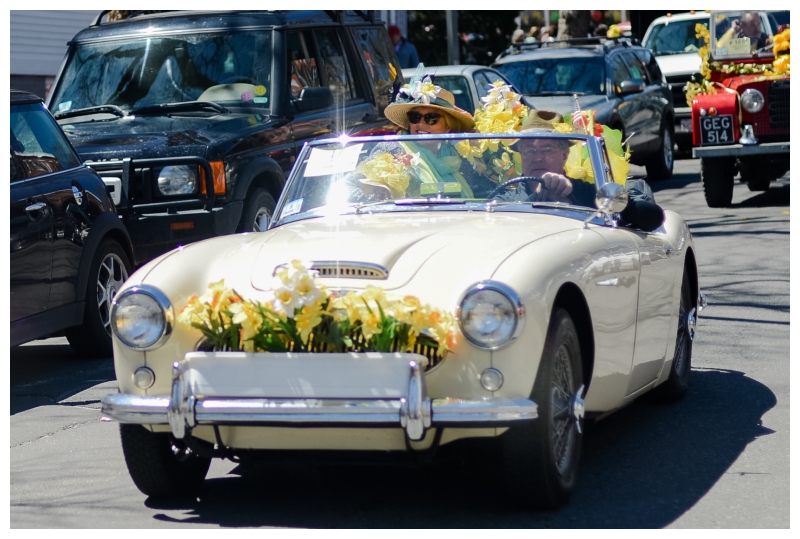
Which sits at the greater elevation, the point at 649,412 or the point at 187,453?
the point at 187,453

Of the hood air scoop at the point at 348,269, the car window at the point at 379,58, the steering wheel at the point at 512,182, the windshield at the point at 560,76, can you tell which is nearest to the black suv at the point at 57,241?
the steering wheel at the point at 512,182

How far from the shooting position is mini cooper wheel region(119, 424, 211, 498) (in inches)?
185

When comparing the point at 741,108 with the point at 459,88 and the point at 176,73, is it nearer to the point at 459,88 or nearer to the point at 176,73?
the point at 459,88

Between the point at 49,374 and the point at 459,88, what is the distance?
873 cm

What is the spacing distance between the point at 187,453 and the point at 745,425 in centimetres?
261

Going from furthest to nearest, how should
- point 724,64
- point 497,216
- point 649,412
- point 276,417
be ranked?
point 724,64, point 649,412, point 497,216, point 276,417

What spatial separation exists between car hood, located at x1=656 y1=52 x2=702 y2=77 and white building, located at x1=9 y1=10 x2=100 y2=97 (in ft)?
32.3

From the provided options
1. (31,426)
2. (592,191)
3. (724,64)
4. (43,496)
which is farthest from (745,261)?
(43,496)

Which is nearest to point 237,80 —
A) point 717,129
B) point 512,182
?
point 512,182

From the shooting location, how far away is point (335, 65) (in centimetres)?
1085

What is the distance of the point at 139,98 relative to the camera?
10.0 m

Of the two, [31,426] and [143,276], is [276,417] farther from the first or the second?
[31,426]

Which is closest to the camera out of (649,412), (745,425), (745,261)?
(745,425)

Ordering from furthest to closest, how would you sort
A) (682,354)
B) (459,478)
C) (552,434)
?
(682,354), (459,478), (552,434)
